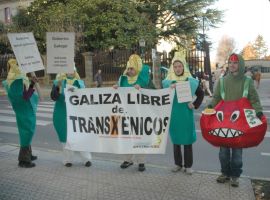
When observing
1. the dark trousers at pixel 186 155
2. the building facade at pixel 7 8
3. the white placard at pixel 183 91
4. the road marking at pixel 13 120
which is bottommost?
the road marking at pixel 13 120

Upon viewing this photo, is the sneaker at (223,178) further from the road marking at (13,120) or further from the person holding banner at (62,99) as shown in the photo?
the road marking at (13,120)

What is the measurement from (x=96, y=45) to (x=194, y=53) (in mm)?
12379

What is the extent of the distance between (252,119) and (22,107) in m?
3.56

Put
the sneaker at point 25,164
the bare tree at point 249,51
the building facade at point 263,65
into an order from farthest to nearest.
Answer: the bare tree at point 249,51 < the building facade at point 263,65 < the sneaker at point 25,164

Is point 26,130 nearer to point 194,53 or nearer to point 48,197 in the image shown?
point 48,197

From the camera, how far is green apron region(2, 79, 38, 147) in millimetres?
6562

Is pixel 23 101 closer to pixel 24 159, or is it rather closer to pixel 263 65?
pixel 24 159

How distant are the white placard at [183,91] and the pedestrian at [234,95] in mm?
398

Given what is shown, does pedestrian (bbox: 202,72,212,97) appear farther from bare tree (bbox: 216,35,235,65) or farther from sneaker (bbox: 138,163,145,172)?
bare tree (bbox: 216,35,235,65)

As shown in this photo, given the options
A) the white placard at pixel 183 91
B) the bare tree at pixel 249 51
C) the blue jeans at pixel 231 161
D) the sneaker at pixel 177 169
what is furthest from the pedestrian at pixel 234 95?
the bare tree at pixel 249 51

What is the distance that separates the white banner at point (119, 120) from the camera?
6.21 metres

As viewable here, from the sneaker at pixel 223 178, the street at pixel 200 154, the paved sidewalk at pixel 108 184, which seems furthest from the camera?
the street at pixel 200 154

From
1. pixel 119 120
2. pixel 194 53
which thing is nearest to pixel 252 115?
pixel 119 120

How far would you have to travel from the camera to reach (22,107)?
670cm
